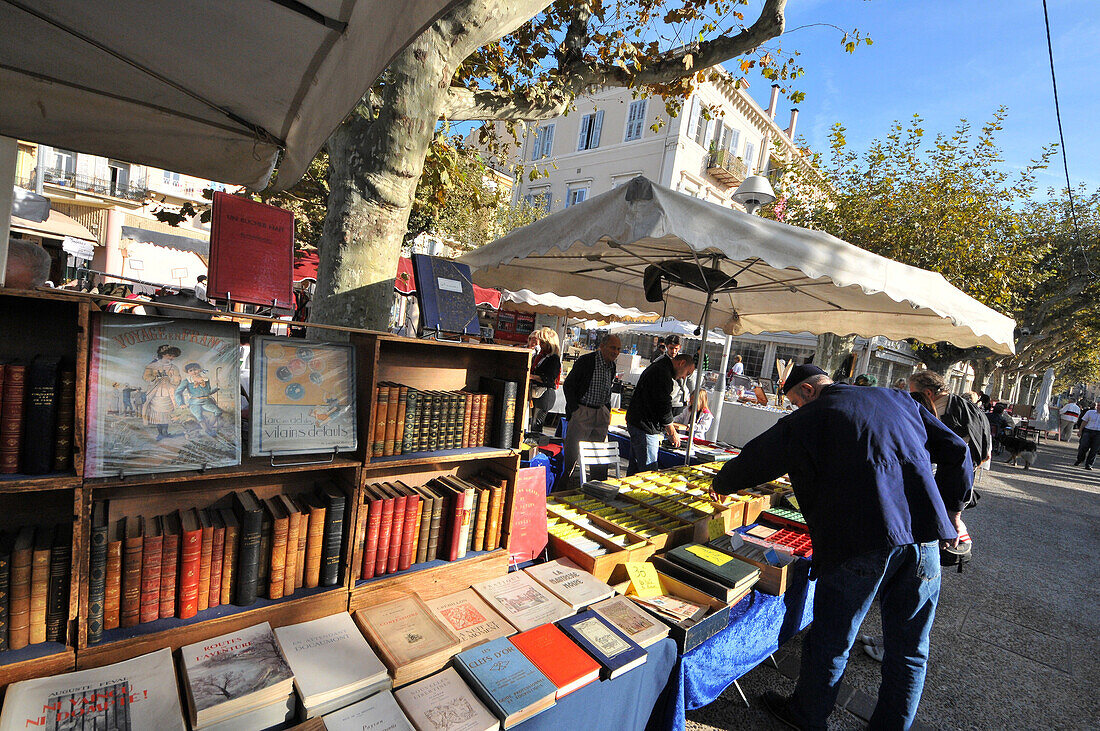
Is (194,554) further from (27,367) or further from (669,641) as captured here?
(669,641)

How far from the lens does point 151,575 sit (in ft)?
5.49

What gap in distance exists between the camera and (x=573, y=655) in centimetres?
194

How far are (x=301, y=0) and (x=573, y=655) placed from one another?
7.97ft

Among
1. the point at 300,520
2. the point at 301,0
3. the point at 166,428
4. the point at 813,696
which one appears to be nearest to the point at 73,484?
the point at 166,428

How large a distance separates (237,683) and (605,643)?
4.39 feet

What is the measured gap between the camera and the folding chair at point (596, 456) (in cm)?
456

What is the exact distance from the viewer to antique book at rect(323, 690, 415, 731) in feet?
5.05

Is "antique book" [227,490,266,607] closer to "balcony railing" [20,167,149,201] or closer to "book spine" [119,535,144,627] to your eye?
"book spine" [119,535,144,627]

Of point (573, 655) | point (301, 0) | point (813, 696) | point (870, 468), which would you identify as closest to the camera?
point (301, 0)

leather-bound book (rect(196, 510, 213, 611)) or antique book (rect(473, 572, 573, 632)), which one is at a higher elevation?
leather-bound book (rect(196, 510, 213, 611))

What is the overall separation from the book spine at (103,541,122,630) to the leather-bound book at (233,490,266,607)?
34cm

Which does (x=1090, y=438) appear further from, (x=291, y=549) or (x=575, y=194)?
(x=291, y=549)

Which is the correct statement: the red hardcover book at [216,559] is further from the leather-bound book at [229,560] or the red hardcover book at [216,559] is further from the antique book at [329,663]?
the antique book at [329,663]

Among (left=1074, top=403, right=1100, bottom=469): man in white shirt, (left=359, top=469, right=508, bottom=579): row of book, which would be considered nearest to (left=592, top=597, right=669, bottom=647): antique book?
(left=359, top=469, right=508, bottom=579): row of book
